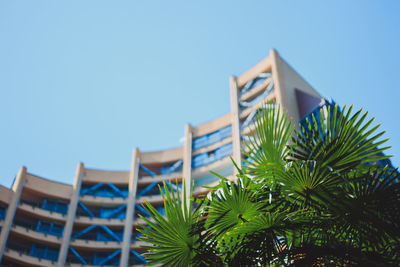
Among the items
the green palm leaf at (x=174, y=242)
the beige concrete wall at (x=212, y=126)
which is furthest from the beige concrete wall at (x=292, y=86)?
the green palm leaf at (x=174, y=242)

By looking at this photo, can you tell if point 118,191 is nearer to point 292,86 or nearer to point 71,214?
point 71,214

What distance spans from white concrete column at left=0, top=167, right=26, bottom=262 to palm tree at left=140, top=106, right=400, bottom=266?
120 ft

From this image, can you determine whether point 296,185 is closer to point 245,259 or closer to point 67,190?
point 245,259

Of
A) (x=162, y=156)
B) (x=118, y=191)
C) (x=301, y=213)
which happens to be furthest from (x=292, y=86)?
(x=301, y=213)

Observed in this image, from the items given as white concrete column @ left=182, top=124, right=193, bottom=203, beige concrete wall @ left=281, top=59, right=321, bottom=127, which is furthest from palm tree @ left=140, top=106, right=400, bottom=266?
white concrete column @ left=182, top=124, right=193, bottom=203

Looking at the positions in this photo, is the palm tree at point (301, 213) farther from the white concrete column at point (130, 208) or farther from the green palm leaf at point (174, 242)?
the white concrete column at point (130, 208)

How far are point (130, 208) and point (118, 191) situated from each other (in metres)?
2.62

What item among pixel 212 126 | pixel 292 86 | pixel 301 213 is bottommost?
pixel 301 213

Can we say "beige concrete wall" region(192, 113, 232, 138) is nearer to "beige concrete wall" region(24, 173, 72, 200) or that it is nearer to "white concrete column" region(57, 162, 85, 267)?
"white concrete column" region(57, 162, 85, 267)

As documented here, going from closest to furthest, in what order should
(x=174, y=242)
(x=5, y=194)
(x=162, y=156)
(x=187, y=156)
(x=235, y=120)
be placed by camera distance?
(x=174, y=242), (x=5, y=194), (x=235, y=120), (x=187, y=156), (x=162, y=156)

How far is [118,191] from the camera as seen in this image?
149 feet

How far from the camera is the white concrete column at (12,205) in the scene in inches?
1490

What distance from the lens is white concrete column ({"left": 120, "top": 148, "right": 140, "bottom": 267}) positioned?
41062 mm

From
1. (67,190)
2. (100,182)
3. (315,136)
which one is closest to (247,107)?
(100,182)
